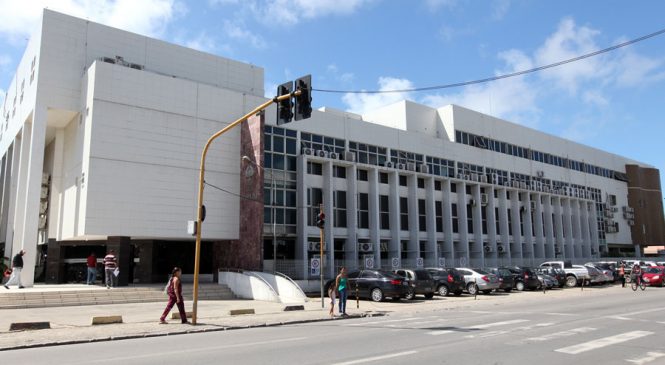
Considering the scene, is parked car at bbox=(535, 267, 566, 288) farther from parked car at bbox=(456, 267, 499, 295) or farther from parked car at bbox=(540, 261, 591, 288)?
parked car at bbox=(456, 267, 499, 295)

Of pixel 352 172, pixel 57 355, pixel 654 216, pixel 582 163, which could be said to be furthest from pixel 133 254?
pixel 654 216

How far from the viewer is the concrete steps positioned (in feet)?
70.3

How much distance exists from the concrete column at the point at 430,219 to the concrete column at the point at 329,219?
31.8ft

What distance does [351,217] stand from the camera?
3553cm

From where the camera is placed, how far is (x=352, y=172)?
118ft

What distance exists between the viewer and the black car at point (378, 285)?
2325 centimetres

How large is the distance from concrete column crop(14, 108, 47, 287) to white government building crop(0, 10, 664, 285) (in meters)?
0.07

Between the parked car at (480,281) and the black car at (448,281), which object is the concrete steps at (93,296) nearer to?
the black car at (448,281)

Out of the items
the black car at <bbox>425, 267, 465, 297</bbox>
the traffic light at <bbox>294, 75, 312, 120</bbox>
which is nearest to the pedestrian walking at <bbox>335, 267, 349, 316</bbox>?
the traffic light at <bbox>294, 75, 312, 120</bbox>

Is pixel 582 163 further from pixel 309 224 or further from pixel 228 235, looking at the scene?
pixel 228 235

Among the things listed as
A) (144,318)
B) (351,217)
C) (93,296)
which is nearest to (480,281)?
(351,217)

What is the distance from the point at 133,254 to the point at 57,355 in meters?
21.7

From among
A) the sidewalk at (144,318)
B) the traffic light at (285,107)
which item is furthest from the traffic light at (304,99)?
the sidewalk at (144,318)

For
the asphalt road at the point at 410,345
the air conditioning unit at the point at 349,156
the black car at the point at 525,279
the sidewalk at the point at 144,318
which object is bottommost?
the sidewalk at the point at 144,318
